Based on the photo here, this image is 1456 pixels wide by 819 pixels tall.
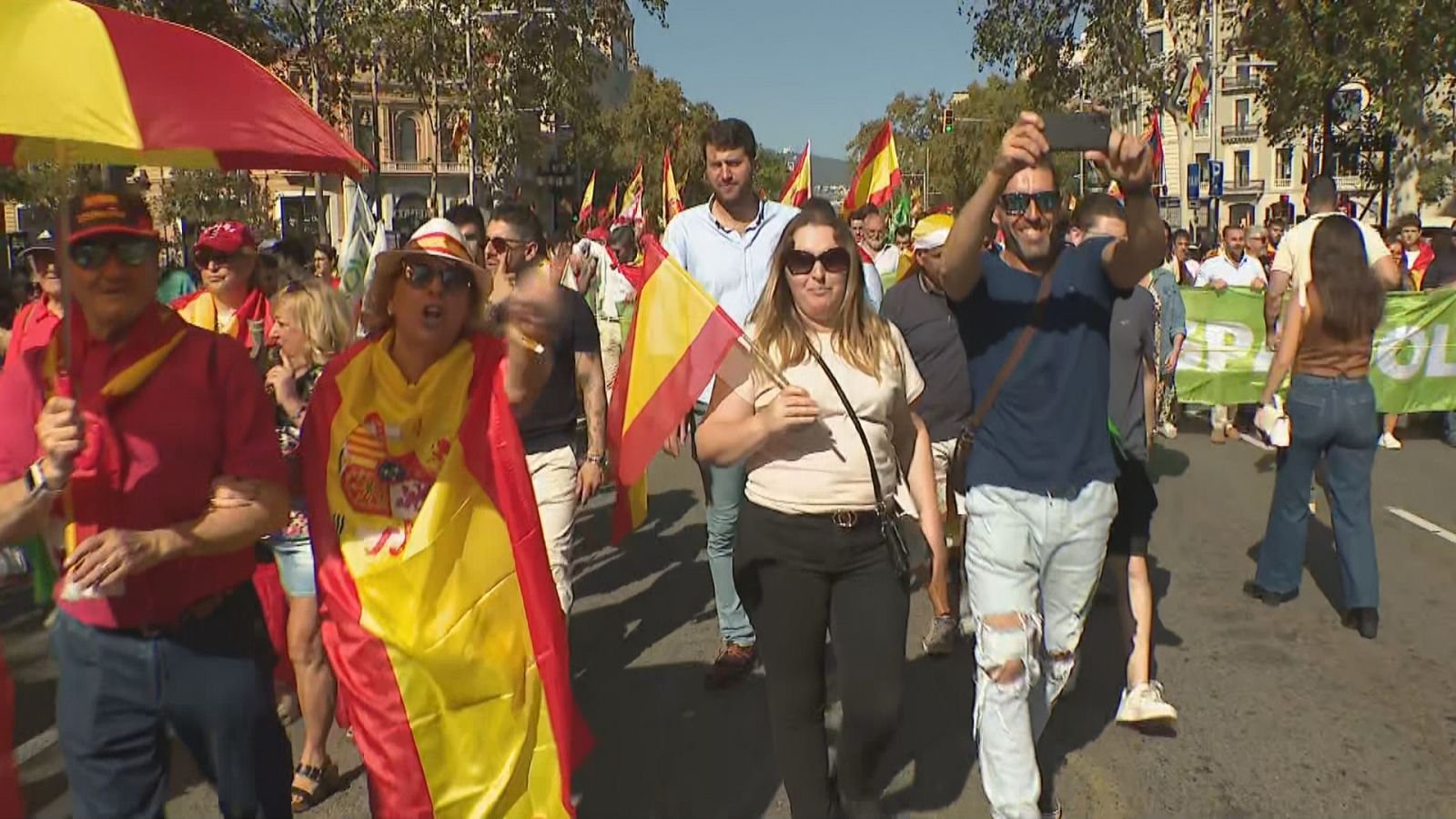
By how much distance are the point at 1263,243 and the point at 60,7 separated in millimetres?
15445

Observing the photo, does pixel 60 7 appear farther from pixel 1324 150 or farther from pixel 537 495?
pixel 1324 150

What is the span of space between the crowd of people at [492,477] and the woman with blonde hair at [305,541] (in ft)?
0.04

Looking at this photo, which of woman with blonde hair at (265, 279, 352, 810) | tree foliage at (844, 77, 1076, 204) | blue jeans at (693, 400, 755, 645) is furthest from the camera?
tree foliage at (844, 77, 1076, 204)

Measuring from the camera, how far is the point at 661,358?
390cm

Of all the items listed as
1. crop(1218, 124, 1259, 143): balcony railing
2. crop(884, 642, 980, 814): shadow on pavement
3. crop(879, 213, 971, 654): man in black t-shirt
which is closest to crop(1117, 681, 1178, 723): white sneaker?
crop(884, 642, 980, 814): shadow on pavement

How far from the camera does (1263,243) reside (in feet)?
51.8

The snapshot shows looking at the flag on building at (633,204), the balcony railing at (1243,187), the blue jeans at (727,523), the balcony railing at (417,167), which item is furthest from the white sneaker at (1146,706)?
the balcony railing at (1243,187)

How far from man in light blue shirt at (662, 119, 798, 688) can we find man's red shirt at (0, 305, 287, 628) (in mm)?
2654

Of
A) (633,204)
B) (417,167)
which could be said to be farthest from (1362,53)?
(417,167)

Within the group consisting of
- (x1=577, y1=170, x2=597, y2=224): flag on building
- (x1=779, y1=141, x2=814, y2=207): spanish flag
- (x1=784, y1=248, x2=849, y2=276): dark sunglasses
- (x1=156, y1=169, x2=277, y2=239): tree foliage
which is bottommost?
(x1=784, y1=248, x2=849, y2=276): dark sunglasses

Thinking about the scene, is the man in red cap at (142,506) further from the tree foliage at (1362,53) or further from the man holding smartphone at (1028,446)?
the tree foliage at (1362,53)

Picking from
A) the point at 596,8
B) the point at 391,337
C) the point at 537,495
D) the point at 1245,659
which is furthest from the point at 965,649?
the point at 596,8

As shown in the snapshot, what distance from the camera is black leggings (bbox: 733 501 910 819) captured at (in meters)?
3.54

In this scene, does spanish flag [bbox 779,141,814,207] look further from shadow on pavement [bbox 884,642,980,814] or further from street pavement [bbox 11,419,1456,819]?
shadow on pavement [bbox 884,642,980,814]
